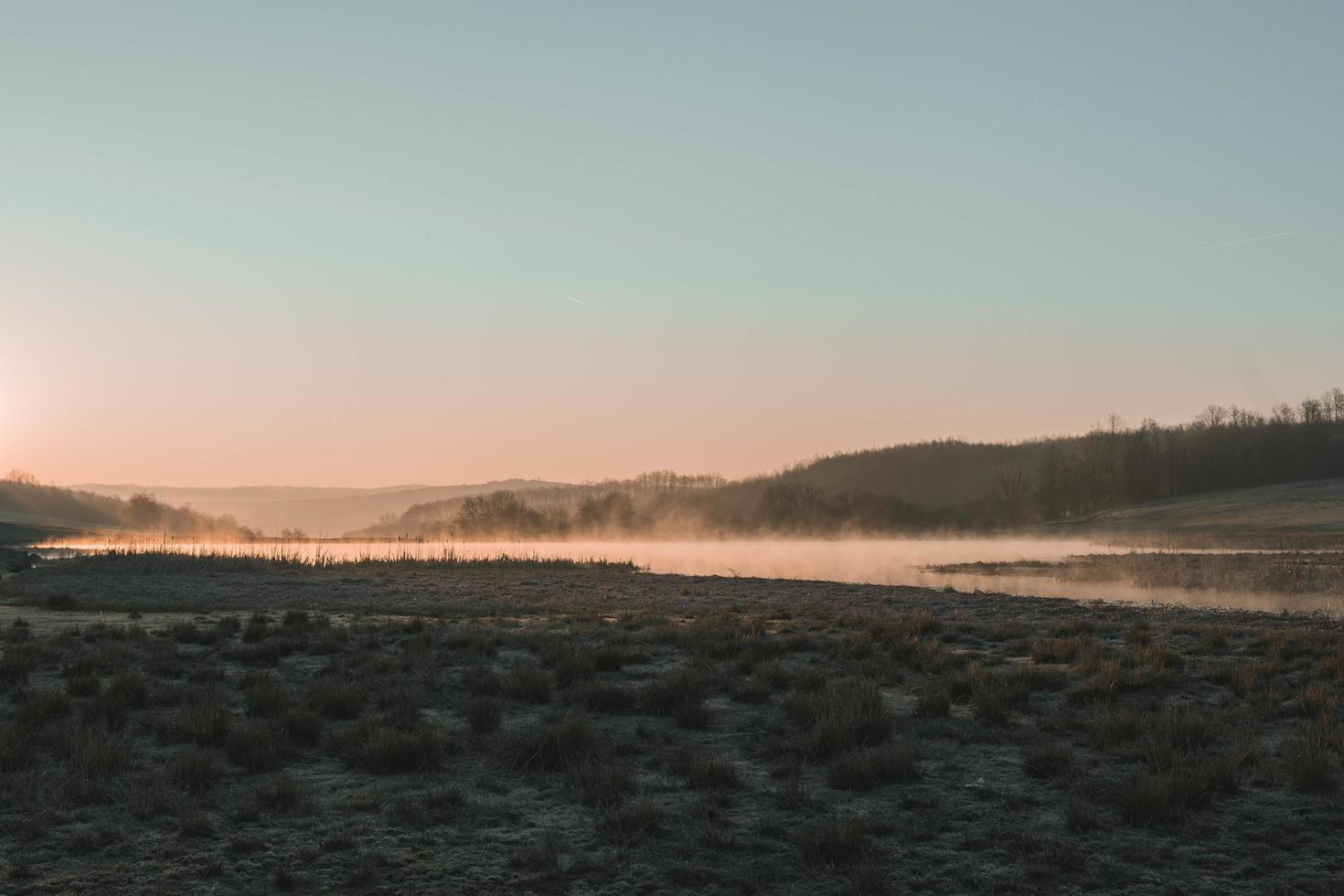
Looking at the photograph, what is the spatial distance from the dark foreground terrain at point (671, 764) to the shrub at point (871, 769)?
0.9 inches

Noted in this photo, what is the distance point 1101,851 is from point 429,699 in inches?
294

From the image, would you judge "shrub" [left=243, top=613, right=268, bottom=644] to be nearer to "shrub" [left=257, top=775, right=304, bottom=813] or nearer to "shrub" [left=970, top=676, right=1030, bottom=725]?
"shrub" [left=257, top=775, right=304, bottom=813]

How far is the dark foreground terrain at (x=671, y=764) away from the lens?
19.5 feet

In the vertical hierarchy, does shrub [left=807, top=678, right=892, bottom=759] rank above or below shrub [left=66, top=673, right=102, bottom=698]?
below

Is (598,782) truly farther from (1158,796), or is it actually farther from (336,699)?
(1158,796)

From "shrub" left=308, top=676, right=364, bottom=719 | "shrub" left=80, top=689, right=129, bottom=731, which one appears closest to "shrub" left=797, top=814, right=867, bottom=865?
"shrub" left=308, top=676, right=364, bottom=719

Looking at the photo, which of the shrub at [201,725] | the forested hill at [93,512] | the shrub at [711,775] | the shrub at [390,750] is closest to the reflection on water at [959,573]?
the shrub at [711,775]

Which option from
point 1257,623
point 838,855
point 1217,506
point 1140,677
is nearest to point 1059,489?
point 1217,506

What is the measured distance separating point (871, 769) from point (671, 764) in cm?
172

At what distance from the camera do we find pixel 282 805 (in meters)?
7.06

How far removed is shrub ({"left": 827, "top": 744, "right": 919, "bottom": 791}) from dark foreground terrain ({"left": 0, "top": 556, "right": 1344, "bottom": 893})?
0.02m

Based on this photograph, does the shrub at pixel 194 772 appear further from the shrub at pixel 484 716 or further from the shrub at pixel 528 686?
the shrub at pixel 528 686

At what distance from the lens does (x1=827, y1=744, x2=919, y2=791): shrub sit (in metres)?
7.59

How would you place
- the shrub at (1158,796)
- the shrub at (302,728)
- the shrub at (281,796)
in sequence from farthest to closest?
the shrub at (302,728), the shrub at (281,796), the shrub at (1158,796)
